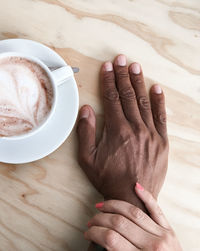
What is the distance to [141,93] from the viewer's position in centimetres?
100

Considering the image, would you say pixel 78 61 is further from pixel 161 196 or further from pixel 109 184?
pixel 161 196

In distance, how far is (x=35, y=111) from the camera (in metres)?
0.81

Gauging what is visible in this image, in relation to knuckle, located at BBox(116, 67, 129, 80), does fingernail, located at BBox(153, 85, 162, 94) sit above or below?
below

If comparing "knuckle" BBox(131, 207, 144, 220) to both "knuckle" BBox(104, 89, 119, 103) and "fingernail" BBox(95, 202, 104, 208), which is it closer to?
"fingernail" BBox(95, 202, 104, 208)

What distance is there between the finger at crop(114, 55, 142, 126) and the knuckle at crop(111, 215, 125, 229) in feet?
0.97

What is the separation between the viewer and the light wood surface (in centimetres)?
95

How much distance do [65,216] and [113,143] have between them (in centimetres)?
26

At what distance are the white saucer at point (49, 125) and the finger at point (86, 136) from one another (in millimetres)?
68

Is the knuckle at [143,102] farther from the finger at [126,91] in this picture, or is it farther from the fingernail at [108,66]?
the fingernail at [108,66]

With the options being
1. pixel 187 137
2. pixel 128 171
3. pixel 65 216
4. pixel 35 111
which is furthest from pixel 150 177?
pixel 35 111

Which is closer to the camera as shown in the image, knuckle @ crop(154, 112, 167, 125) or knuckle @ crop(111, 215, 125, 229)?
knuckle @ crop(111, 215, 125, 229)

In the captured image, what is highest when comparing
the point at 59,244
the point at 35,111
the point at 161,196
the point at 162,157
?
the point at 35,111

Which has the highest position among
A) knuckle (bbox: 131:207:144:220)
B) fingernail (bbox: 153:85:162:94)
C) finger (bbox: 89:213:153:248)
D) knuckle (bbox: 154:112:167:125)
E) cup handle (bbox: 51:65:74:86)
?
cup handle (bbox: 51:65:74:86)

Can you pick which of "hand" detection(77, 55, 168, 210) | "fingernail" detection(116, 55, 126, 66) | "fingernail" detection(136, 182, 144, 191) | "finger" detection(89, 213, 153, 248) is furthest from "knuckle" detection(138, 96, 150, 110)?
"finger" detection(89, 213, 153, 248)
